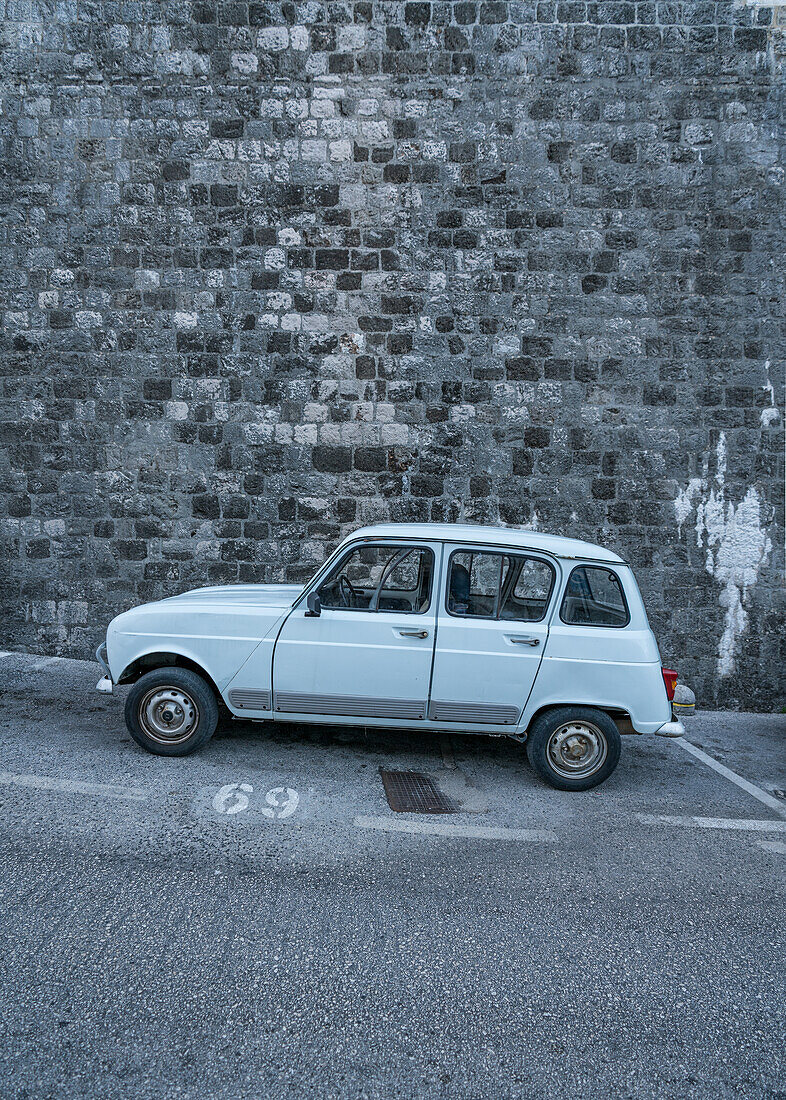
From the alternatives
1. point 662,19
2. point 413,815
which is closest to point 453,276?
point 662,19

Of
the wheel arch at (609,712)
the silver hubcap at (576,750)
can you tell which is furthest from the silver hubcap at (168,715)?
the silver hubcap at (576,750)

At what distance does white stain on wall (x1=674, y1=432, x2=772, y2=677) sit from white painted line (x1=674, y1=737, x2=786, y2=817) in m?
1.76

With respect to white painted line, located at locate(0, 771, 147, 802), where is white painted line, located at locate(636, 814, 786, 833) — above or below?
above

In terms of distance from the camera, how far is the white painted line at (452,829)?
154 inches

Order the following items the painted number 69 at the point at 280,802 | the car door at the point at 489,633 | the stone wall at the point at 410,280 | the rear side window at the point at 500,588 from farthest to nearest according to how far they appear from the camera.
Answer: the stone wall at the point at 410,280 → the rear side window at the point at 500,588 → the car door at the point at 489,633 → the painted number 69 at the point at 280,802

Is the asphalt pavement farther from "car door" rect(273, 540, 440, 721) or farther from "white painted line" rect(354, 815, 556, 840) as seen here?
"car door" rect(273, 540, 440, 721)

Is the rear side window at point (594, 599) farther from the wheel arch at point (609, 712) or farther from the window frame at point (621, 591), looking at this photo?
the wheel arch at point (609, 712)

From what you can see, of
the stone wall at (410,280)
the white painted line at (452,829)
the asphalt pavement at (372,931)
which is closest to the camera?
the asphalt pavement at (372,931)

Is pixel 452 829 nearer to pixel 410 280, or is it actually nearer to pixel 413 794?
pixel 413 794

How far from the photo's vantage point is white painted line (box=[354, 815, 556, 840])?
3924 millimetres

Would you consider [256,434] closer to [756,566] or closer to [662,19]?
[756,566]

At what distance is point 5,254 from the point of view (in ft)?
24.0

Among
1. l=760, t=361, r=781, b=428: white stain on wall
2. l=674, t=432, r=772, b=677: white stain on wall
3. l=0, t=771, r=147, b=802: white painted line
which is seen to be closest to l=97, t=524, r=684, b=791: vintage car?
l=0, t=771, r=147, b=802: white painted line

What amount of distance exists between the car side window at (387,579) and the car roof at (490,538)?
11cm
